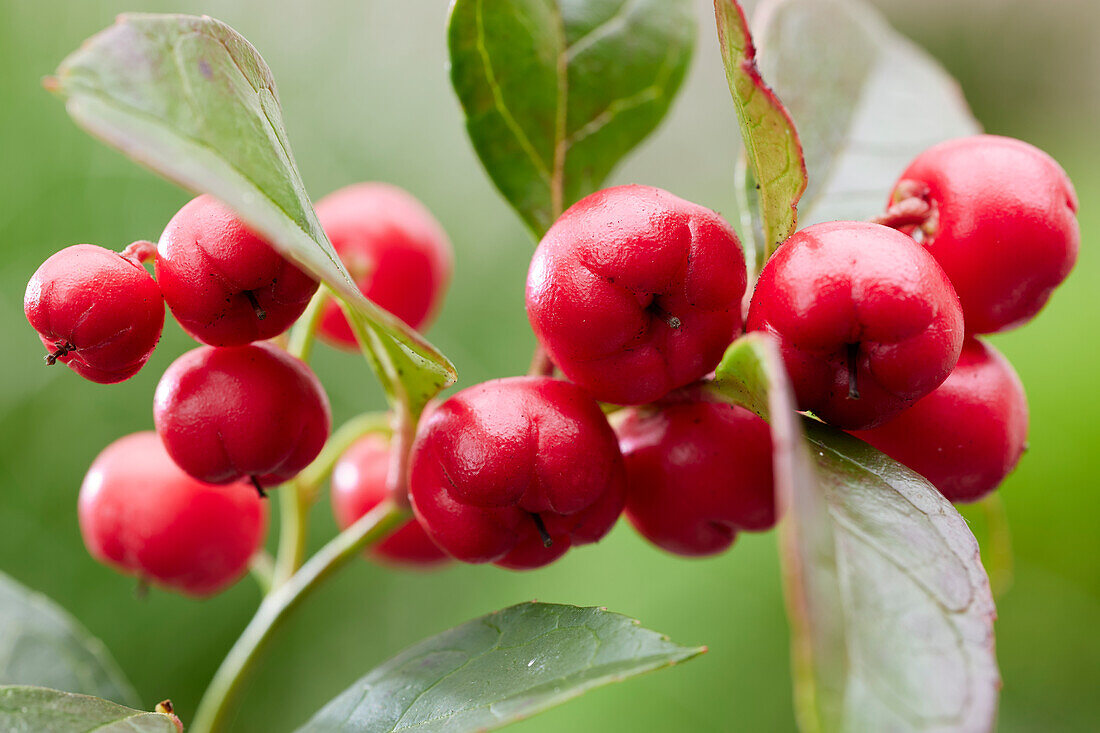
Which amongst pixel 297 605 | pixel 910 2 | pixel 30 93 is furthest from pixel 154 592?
pixel 910 2

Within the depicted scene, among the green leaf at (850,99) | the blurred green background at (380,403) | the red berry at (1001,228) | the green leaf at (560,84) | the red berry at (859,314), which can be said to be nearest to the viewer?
the red berry at (859,314)

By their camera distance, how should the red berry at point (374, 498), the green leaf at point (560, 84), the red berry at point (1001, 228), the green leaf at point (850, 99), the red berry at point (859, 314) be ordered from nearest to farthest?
the red berry at point (859, 314), the red berry at point (1001, 228), the green leaf at point (560, 84), the green leaf at point (850, 99), the red berry at point (374, 498)

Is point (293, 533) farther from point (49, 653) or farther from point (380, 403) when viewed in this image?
point (380, 403)

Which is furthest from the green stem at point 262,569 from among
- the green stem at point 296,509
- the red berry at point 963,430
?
the red berry at point 963,430

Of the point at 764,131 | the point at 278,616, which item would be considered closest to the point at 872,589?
the point at 764,131

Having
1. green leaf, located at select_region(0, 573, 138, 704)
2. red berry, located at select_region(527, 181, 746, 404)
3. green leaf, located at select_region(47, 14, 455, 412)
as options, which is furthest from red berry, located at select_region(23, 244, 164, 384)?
green leaf, located at select_region(0, 573, 138, 704)

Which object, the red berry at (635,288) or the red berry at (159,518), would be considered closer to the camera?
the red berry at (635,288)

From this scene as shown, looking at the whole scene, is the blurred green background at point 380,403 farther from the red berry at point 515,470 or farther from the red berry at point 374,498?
the red berry at point 374,498

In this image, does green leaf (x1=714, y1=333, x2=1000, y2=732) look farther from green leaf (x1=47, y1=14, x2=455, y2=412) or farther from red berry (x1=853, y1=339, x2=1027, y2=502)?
green leaf (x1=47, y1=14, x2=455, y2=412)
